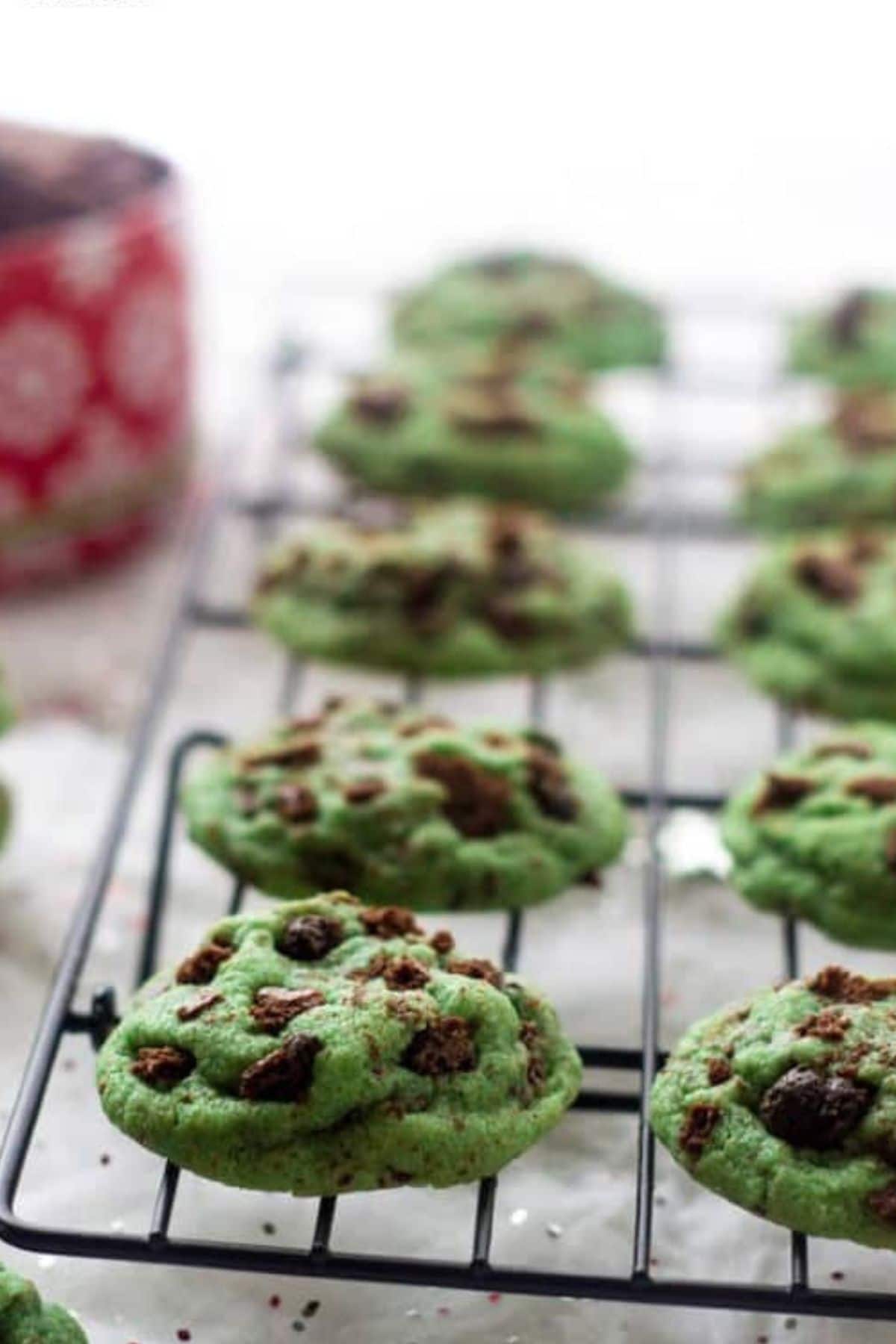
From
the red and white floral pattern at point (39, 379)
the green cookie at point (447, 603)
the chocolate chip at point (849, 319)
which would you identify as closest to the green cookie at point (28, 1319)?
the green cookie at point (447, 603)

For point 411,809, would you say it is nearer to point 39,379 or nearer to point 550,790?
point 550,790

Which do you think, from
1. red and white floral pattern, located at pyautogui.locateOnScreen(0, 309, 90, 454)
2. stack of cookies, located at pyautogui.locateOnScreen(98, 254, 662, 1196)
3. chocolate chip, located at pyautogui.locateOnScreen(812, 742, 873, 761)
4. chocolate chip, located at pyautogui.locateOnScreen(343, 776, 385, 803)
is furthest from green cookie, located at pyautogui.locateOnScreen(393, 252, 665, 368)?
chocolate chip, located at pyautogui.locateOnScreen(343, 776, 385, 803)

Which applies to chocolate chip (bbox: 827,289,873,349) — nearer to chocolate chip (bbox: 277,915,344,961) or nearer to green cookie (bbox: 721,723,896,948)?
green cookie (bbox: 721,723,896,948)

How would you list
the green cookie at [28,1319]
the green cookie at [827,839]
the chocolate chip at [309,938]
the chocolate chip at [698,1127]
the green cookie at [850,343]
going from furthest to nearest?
1. the green cookie at [850,343]
2. the green cookie at [827,839]
3. the chocolate chip at [309,938]
4. the chocolate chip at [698,1127]
5. the green cookie at [28,1319]

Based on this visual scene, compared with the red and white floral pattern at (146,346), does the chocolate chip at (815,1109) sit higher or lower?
higher

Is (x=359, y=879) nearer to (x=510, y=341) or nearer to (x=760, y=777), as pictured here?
(x=760, y=777)

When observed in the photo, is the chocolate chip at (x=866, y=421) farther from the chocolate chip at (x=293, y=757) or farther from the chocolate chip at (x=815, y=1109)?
the chocolate chip at (x=815, y=1109)
